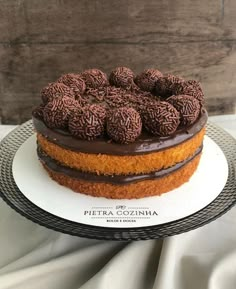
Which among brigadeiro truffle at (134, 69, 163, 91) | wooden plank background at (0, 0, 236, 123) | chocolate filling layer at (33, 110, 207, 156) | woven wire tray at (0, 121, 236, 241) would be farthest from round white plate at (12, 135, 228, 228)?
wooden plank background at (0, 0, 236, 123)

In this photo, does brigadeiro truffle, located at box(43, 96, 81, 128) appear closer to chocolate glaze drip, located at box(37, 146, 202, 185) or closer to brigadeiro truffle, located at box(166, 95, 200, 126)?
chocolate glaze drip, located at box(37, 146, 202, 185)

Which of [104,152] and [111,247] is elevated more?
[104,152]

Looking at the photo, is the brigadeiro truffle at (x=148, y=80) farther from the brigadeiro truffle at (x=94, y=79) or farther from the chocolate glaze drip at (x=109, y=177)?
the chocolate glaze drip at (x=109, y=177)

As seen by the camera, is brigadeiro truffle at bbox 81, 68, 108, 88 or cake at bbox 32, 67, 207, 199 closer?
cake at bbox 32, 67, 207, 199

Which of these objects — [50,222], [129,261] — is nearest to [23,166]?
[50,222]

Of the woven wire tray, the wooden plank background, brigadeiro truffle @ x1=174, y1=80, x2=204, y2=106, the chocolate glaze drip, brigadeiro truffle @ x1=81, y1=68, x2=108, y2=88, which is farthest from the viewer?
the wooden plank background

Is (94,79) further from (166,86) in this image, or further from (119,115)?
(119,115)

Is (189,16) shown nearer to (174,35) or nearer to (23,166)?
(174,35)

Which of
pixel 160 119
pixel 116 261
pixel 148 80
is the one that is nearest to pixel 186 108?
pixel 160 119
